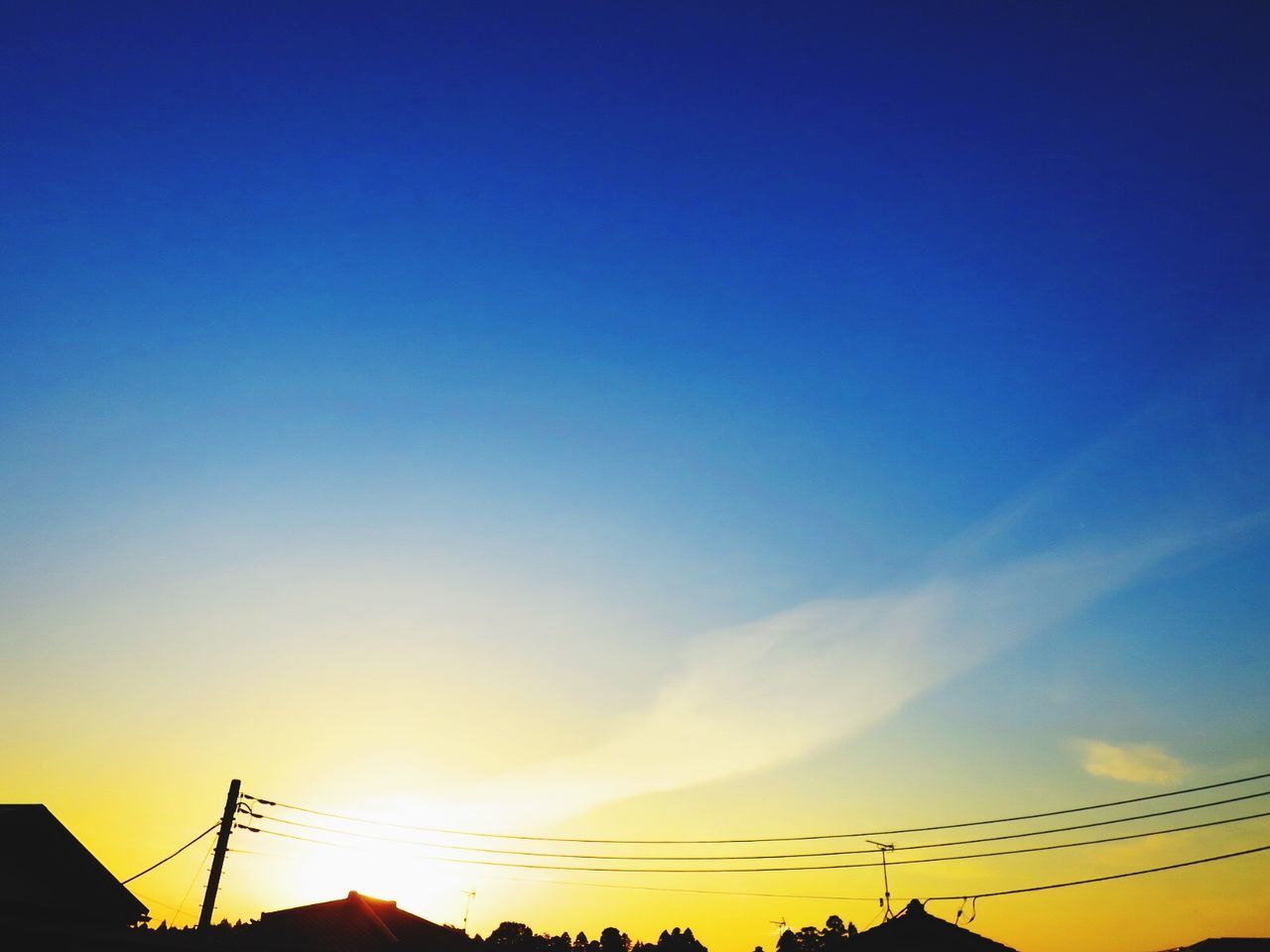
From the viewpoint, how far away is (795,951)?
9400 cm

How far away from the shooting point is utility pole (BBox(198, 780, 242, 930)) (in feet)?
89.1

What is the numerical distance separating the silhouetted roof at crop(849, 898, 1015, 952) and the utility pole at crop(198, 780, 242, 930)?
99.3 feet

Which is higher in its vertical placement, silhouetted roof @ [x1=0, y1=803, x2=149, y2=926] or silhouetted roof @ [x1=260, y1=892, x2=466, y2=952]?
silhouetted roof @ [x1=0, y1=803, x2=149, y2=926]

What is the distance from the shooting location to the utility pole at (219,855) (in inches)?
1070

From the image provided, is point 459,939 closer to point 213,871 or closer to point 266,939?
point 266,939

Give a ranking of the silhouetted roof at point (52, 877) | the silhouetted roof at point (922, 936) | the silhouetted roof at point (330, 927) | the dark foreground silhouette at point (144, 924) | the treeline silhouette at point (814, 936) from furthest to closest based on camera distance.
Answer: the treeline silhouette at point (814, 936) < the silhouetted roof at point (330, 927) < the silhouetted roof at point (922, 936) < the silhouetted roof at point (52, 877) < the dark foreground silhouette at point (144, 924)

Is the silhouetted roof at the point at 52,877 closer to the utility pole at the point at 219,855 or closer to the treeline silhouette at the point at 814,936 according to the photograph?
the utility pole at the point at 219,855

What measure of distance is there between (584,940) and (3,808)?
452 feet

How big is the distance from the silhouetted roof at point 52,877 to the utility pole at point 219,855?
1.97 metres

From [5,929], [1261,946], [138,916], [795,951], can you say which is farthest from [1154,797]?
[795,951]

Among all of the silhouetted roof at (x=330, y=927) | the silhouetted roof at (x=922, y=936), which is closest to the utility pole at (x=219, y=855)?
the silhouetted roof at (x=330, y=927)

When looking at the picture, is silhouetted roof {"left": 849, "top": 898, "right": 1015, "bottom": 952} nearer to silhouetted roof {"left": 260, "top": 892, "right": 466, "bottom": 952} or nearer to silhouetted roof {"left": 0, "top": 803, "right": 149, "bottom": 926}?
silhouetted roof {"left": 260, "top": 892, "right": 466, "bottom": 952}

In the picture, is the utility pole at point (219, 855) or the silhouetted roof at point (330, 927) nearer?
the utility pole at point (219, 855)

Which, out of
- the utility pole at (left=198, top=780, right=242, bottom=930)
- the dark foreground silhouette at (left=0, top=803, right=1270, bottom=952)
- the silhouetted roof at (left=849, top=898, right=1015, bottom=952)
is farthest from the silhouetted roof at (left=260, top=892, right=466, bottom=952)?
the silhouetted roof at (left=849, top=898, right=1015, bottom=952)
